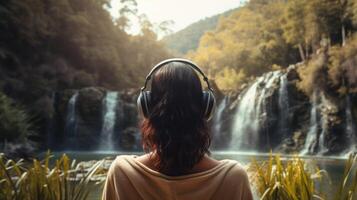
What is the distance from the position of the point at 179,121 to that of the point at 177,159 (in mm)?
96

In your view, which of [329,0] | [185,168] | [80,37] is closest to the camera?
[185,168]

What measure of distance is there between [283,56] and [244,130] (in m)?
14.6

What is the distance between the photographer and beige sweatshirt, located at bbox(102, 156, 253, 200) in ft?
3.22

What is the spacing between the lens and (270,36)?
3509 cm

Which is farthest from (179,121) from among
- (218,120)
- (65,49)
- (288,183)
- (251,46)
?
(251,46)

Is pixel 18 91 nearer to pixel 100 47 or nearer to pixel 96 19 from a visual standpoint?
pixel 100 47

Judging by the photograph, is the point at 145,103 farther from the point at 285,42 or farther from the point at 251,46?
the point at 251,46

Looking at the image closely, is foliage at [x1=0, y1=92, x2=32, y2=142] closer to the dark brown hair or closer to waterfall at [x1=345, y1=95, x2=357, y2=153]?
waterfall at [x1=345, y1=95, x2=357, y2=153]

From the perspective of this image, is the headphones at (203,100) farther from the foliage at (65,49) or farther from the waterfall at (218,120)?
the waterfall at (218,120)

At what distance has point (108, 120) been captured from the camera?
20.9 m

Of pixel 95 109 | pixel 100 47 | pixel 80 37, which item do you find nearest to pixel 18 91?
pixel 95 109

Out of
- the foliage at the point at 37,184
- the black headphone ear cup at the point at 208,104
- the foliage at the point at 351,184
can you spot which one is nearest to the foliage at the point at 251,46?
the foliage at the point at 351,184

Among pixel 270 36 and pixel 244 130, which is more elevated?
pixel 270 36

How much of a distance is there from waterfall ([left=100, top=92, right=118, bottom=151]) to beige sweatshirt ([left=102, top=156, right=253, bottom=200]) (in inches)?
780
